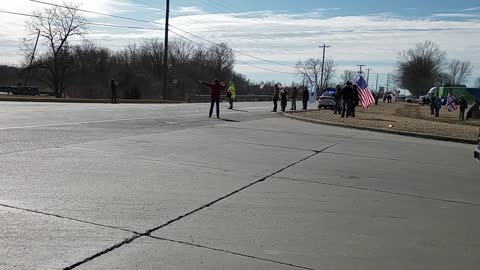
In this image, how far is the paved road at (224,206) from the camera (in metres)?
4.83

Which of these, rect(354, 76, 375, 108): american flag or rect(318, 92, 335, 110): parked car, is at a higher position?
rect(354, 76, 375, 108): american flag

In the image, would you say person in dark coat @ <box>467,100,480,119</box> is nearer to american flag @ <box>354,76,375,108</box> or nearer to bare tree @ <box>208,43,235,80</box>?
american flag @ <box>354,76,375,108</box>

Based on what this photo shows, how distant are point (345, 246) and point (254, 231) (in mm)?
996

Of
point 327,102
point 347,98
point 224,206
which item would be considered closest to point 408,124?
point 347,98

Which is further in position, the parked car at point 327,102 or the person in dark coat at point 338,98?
the parked car at point 327,102

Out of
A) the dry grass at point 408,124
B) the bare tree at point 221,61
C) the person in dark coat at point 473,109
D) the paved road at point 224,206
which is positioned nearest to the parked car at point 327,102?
the dry grass at point 408,124

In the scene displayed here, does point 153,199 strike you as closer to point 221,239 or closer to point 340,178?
point 221,239

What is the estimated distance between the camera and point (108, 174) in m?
8.23

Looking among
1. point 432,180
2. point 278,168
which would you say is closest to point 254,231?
point 278,168

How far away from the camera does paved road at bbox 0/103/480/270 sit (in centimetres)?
483

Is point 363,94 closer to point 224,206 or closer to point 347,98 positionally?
point 347,98

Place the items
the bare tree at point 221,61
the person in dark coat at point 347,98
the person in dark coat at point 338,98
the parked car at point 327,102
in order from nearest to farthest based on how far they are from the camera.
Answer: the person in dark coat at point 347,98
the person in dark coat at point 338,98
the parked car at point 327,102
the bare tree at point 221,61

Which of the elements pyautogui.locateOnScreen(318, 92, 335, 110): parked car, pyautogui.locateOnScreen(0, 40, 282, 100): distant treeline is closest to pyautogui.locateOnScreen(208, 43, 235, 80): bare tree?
pyautogui.locateOnScreen(0, 40, 282, 100): distant treeline

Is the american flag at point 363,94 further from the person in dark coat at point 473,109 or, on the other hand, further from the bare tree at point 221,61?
the bare tree at point 221,61
